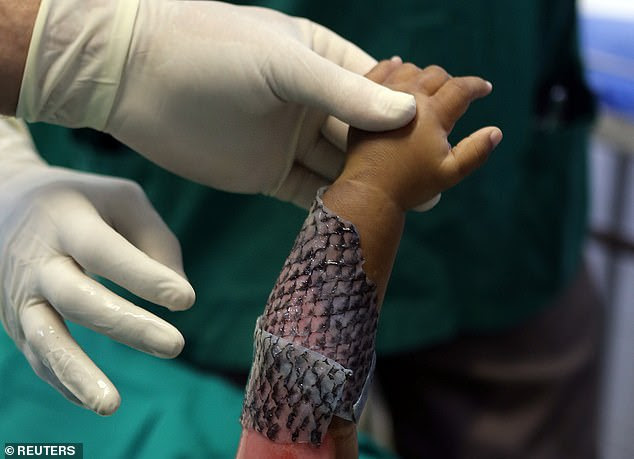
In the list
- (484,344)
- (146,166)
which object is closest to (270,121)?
(146,166)

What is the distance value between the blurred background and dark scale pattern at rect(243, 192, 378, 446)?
48.9 inches

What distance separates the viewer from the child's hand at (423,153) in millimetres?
698

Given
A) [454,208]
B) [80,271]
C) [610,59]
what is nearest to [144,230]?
[80,271]

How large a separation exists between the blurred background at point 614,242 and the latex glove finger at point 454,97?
1.13 m

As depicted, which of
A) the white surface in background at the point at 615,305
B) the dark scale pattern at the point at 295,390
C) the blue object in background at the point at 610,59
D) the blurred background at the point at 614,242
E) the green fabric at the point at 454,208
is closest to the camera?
the dark scale pattern at the point at 295,390

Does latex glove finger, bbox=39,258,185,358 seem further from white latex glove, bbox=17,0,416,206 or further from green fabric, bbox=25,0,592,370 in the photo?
green fabric, bbox=25,0,592,370

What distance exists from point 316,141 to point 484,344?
0.65 m

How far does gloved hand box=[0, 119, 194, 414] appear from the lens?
2.31 feet

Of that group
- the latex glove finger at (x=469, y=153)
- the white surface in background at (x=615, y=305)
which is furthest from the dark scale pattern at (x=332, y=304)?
the white surface in background at (x=615, y=305)

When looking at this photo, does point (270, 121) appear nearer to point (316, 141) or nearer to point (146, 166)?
point (316, 141)

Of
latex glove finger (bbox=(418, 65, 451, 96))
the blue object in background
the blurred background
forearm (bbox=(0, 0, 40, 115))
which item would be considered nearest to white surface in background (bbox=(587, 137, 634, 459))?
the blurred background

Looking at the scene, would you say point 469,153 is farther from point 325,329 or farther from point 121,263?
point 121,263

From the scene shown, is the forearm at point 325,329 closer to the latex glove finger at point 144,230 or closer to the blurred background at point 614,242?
the latex glove finger at point 144,230

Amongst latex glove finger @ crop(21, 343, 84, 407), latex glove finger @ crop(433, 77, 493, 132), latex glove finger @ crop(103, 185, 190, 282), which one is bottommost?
latex glove finger @ crop(21, 343, 84, 407)
